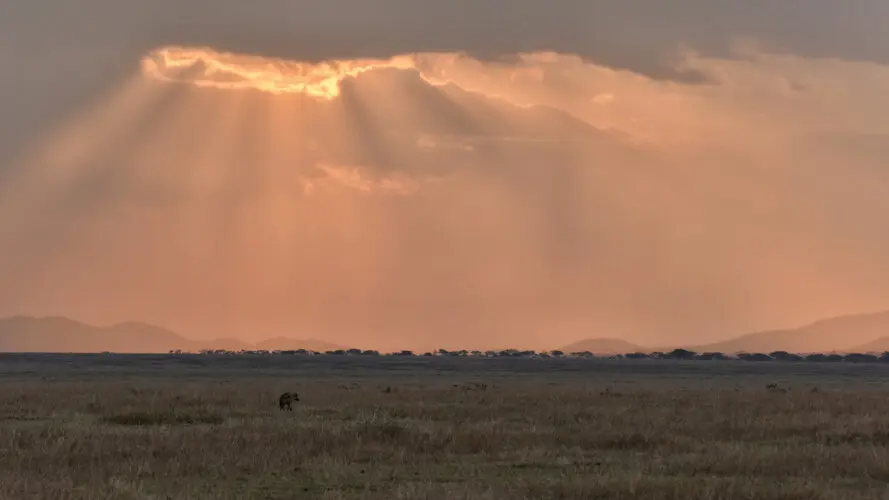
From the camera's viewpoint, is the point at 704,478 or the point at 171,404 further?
the point at 171,404

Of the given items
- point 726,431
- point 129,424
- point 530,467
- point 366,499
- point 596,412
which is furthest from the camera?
point 596,412

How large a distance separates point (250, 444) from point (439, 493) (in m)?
7.66

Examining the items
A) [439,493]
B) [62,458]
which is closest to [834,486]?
[439,493]

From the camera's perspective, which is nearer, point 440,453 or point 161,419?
point 440,453

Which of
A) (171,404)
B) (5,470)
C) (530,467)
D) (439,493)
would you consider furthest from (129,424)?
(439,493)

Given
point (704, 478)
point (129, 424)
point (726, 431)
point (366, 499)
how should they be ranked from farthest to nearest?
point (129, 424) < point (726, 431) < point (704, 478) < point (366, 499)

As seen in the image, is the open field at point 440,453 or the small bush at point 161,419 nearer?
the open field at point 440,453

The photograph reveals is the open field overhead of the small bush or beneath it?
beneath

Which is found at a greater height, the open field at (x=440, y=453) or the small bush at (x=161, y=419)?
the small bush at (x=161, y=419)

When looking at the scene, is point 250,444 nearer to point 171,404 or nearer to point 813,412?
point 171,404

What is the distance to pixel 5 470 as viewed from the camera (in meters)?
20.3

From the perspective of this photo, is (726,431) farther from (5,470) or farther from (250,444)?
(5,470)

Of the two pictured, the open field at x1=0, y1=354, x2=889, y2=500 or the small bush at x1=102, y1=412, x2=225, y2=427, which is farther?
the small bush at x1=102, y1=412, x2=225, y2=427

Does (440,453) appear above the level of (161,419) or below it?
below
